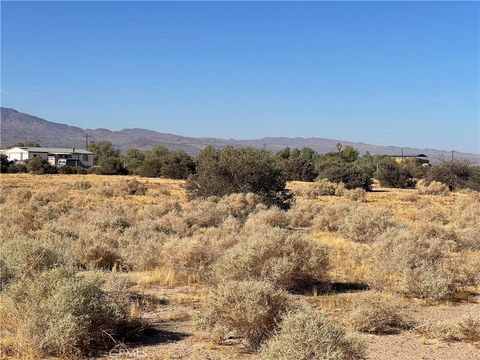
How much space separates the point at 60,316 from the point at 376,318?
465 cm

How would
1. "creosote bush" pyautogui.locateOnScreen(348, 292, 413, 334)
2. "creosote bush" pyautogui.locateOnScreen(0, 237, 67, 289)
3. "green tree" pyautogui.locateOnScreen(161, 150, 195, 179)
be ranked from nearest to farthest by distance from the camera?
1. "creosote bush" pyautogui.locateOnScreen(348, 292, 413, 334)
2. "creosote bush" pyautogui.locateOnScreen(0, 237, 67, 289)
3. "green tree" pyautogui.locateOnScreen(161, 150, 195, 179)

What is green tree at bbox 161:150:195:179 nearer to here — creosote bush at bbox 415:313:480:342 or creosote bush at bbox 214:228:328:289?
creosote bush at bbox 214:228:328:289

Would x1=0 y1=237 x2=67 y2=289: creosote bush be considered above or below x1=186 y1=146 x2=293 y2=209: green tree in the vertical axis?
below

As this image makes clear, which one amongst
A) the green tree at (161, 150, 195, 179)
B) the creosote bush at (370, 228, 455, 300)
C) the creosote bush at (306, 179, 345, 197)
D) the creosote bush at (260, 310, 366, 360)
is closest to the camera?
the creosote bush at (260, 310, 366, 360)

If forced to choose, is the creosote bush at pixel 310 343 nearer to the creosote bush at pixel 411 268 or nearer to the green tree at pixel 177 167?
the creosote bush at pixel 411 268

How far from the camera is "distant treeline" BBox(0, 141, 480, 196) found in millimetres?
26883

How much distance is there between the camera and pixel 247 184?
1041 inches

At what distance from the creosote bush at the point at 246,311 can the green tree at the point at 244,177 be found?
59.1 feet

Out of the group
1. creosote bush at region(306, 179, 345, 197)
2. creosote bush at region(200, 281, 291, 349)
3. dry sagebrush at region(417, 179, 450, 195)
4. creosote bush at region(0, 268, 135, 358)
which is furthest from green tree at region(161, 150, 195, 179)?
creosote bush at region(200, 281, 291, 349)

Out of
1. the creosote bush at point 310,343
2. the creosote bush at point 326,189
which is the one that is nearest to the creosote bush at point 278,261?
the creosote bush at point 310,343

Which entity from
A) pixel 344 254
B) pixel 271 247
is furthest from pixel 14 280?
pixel 344 254

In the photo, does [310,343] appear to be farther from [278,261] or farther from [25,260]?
[25,260]

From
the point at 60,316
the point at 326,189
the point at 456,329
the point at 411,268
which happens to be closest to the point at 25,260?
the point at 60,316

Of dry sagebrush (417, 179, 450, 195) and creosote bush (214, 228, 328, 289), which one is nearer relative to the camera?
creosote bush (214, 228, 328, 289)
